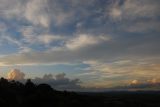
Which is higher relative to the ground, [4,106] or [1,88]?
[1,88]

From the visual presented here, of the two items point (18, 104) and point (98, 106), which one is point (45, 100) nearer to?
point (18, 104)

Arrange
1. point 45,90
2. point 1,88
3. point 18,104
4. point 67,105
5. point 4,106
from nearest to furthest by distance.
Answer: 1. point 4,106
2. point 18,104
3. point 67,105
4. point 1,88
5. point 45,90

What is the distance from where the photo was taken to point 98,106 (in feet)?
649

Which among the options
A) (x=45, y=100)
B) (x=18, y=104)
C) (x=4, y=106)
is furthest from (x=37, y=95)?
(x=4, y=106)

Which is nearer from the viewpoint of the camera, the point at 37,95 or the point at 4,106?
the point at 4,106

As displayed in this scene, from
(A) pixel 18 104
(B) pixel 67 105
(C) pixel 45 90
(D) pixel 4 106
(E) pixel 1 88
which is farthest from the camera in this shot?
(C) pixel 45 90

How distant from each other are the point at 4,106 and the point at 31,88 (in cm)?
4903

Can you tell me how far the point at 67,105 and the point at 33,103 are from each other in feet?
61.5

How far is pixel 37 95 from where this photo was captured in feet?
566

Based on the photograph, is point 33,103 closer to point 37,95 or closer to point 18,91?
point 37,95

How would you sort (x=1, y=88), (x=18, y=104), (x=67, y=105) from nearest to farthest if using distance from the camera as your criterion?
(x=18, y=104) < (x=67, y=105) < (x=1, y=88)

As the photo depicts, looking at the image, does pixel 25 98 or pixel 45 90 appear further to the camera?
pixel 45 90

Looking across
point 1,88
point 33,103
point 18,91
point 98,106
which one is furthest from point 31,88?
point 98,106

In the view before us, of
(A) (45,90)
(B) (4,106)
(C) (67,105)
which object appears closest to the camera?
(B) (4,106)
